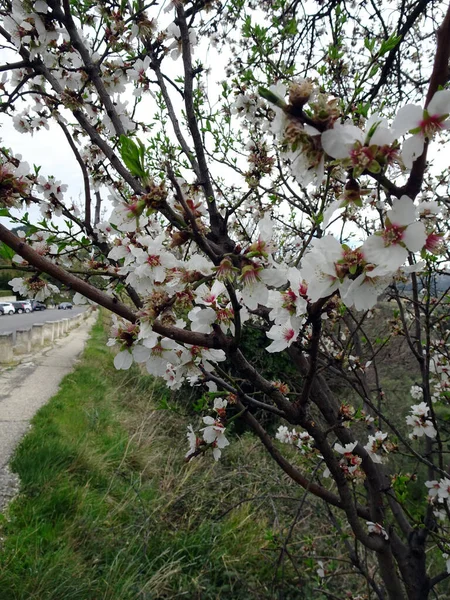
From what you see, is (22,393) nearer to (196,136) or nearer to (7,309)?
(196,136)

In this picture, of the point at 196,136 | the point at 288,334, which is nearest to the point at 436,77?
the point at 288,334

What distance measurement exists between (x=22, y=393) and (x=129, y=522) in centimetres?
363

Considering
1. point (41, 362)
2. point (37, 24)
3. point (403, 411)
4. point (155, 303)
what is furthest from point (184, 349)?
point (41, 362)

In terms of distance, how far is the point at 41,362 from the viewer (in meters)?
9.28

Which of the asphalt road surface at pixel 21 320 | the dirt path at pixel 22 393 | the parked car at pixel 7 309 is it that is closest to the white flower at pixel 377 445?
the dirt path at pixel 22 393

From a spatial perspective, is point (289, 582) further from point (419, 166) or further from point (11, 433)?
point (419, 166)

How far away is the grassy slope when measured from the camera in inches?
116

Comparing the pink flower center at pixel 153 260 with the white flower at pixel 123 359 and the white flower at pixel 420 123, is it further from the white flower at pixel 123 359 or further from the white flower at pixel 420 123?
the white flower at pixel 420 123

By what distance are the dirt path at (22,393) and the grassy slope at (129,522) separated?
0.15 metres

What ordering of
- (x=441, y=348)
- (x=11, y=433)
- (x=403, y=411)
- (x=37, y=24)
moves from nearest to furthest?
(x=37, y=24) < (x=441, y=348) < (x=11, y=433) < (x=403, y=411)

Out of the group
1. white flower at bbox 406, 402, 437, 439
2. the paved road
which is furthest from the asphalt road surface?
white flower at bbox 406, 402, 437, 439

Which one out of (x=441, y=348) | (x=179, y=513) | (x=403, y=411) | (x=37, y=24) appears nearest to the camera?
(x=37, y=24)

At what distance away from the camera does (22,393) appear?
6.59m

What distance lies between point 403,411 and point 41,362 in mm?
7640
